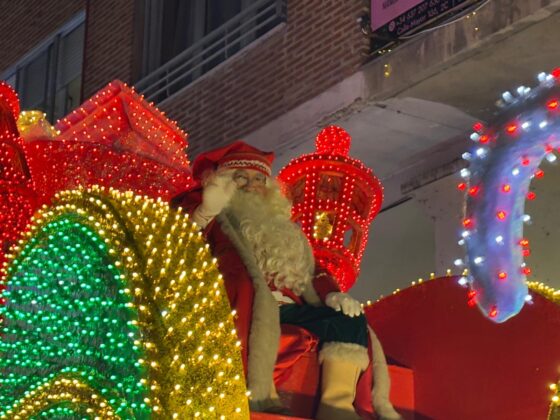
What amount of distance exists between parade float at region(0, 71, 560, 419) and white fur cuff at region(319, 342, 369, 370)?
9 centimetres

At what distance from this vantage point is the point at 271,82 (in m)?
9.04

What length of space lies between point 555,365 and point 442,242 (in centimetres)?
379

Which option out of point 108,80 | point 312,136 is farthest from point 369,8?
point 108,80

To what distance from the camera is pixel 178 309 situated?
3.74 metres

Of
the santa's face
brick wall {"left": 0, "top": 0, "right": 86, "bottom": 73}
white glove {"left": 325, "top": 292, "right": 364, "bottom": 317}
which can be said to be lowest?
white glove {"left": 325, "top": 292, "right": 364, "bottom": 317}

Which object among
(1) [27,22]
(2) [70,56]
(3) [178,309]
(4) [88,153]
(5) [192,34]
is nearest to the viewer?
(3) [178,309]

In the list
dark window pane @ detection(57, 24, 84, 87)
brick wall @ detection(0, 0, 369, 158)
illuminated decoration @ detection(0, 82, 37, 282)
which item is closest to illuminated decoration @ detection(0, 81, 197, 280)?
illuminated decoration @ detection(0, 82, 37, 282)

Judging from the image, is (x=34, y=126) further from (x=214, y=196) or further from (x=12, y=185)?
(x=214, y=196)

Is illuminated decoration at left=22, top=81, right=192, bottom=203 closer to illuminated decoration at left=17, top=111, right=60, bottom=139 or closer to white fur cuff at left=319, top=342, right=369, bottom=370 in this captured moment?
illuminated decoration at left=17, top=111, right=60, bottom=139

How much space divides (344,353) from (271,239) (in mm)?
636

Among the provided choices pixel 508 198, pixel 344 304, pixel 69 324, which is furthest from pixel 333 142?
pixel 69 324

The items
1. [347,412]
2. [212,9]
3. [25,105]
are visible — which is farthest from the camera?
[25,105]

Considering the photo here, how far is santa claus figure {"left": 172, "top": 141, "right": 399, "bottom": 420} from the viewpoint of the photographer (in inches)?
177

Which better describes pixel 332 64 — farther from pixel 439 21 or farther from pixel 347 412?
pixel 347 412
